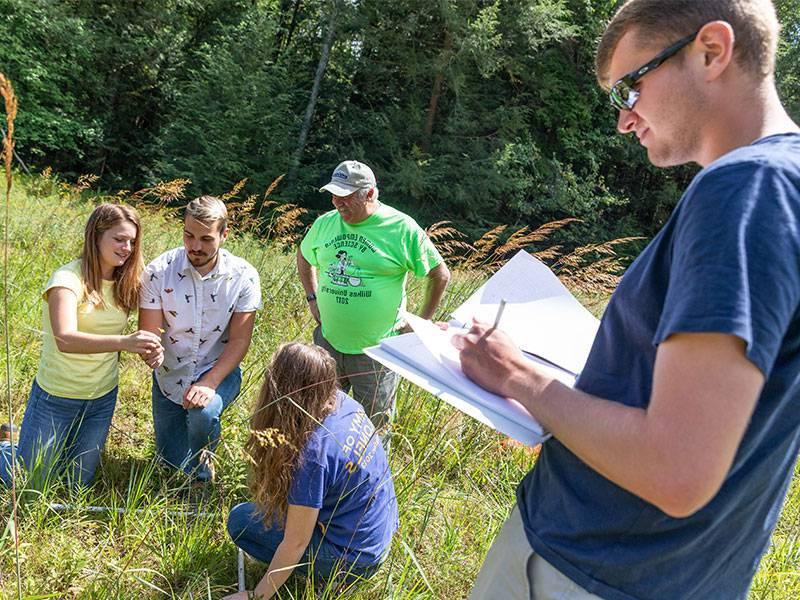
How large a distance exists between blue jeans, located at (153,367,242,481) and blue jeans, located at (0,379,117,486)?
0.26 metres

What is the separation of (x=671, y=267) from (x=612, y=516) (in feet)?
1.35

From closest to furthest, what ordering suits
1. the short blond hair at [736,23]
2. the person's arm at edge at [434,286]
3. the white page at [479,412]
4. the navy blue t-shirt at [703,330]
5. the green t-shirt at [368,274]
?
the navy blue t-shirt at [703,330] < the short blond hair at [736,23] < the white page at [479,412] < the green t-shirt at [368,274] < the person's arm at edge at [434,286]

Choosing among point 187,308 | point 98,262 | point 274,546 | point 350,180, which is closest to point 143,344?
point 187,308

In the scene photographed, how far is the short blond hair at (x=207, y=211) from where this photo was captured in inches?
117

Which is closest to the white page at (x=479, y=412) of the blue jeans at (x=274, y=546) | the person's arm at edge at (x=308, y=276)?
the blue jeans at (x=274, y=546)

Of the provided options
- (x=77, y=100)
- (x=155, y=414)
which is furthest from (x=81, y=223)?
(x=77, y=100)

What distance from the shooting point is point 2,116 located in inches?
569

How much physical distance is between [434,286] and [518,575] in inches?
110

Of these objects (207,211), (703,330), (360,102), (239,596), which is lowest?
(239,596)

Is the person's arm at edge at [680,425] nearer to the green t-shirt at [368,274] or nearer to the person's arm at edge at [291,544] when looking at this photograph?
the person's arm at edge at [291,544]

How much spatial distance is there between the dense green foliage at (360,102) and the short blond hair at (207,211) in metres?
13.6

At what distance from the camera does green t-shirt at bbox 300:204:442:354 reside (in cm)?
358

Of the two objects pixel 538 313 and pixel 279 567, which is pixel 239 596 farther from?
pixel 538 313

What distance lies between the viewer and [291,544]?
6.95 ft
